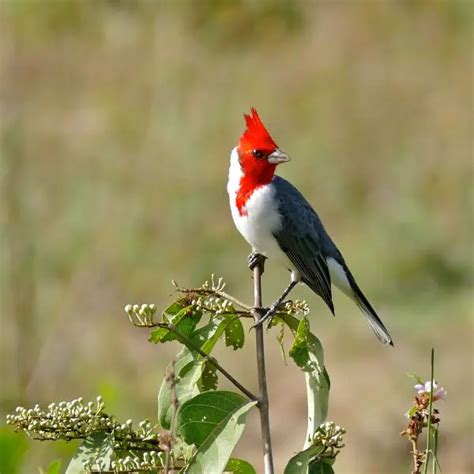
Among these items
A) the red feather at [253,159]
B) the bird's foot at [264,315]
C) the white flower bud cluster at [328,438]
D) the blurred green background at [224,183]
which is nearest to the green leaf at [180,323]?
the bird's foot at [264,315]

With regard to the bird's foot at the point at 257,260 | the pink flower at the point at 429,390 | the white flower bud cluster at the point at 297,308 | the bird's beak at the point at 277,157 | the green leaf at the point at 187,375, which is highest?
the bird's beak at the point at 277,157

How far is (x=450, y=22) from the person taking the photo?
38.8ft

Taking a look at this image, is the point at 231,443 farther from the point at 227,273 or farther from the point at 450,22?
the point at 450,22

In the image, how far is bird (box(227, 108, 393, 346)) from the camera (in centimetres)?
374

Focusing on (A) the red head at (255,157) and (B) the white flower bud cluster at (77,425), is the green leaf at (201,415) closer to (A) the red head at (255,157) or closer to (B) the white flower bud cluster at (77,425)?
(B) the white flower bud cluster at (77,425)

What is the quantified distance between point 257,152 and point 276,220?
0.88 feet

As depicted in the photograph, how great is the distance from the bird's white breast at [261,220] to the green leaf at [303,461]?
165cm

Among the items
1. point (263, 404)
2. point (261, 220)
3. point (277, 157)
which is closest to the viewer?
point (263, 404)

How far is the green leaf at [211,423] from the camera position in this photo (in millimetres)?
2080

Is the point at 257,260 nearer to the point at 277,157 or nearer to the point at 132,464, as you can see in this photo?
the point at 277,157

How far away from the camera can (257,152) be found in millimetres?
3682

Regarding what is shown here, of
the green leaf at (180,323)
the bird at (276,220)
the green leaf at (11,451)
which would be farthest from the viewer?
the bird at (276,220)

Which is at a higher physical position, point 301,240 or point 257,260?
point 301,240

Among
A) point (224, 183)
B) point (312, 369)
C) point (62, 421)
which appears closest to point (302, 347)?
point (312, 369)
